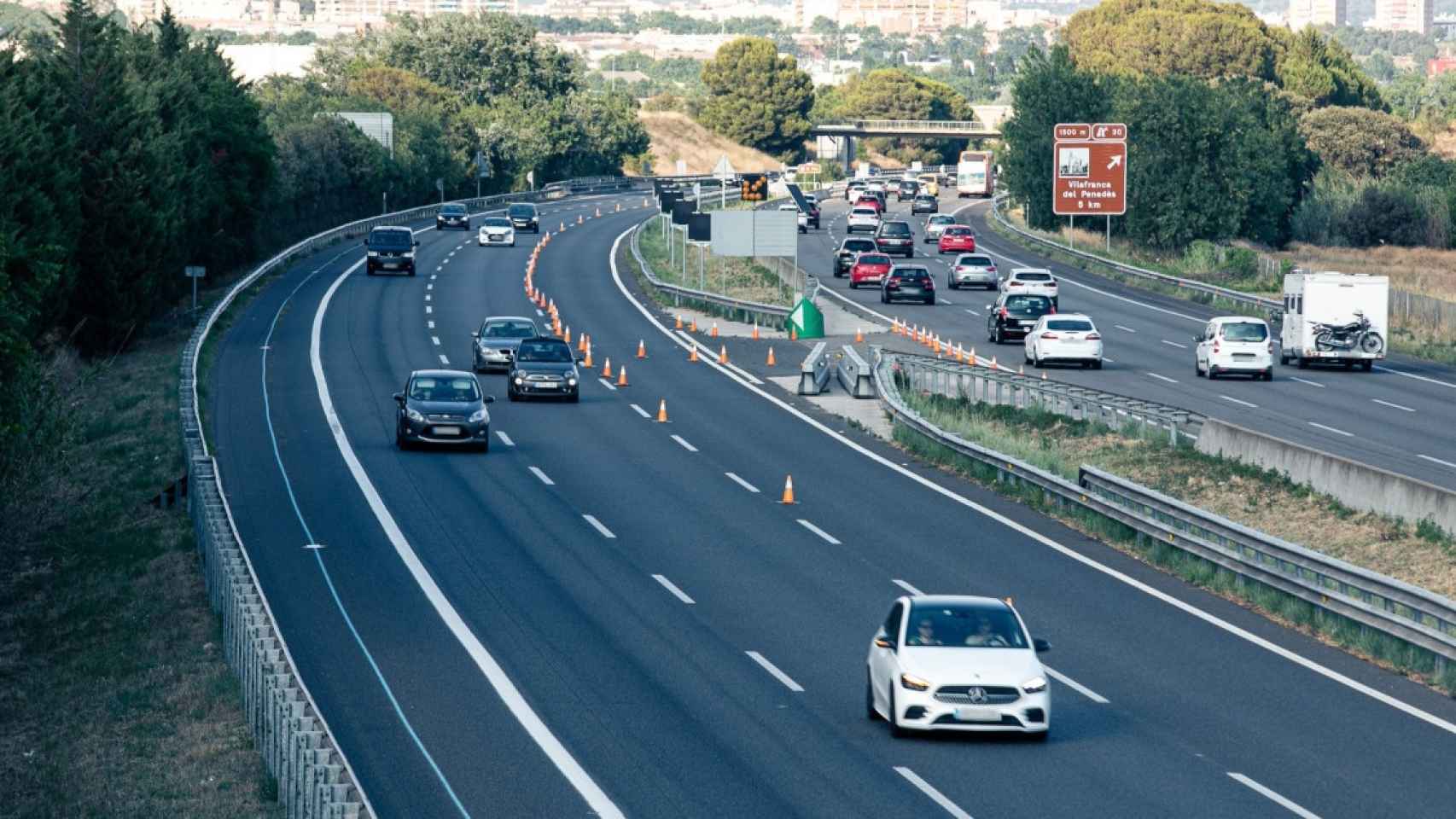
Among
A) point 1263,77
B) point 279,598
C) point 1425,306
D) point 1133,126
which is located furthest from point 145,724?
point 1263,77

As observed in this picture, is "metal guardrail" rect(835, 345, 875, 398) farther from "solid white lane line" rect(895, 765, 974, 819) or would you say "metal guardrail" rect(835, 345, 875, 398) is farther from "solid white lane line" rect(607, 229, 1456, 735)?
"solid white lane line" rect(895, 765, 974, 819)

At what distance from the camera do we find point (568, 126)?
165 metres

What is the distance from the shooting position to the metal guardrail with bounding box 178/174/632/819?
48.5 feet

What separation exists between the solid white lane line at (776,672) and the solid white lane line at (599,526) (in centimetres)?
819

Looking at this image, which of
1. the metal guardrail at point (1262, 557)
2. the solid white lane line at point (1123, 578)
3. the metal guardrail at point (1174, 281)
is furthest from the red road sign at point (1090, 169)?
the metal guardrail at point (1262, 557)

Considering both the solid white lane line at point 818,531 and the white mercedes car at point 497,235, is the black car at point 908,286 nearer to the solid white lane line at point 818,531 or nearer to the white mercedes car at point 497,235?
the white mercedes car at point 497,235

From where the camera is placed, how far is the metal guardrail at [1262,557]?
22.4m

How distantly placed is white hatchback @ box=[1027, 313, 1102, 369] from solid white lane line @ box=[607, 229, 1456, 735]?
8193 mm

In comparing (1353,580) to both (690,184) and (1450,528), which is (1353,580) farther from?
(690,184)

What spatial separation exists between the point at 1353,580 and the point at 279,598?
1330cm

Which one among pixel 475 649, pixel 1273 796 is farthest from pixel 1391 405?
pixel 1273 796

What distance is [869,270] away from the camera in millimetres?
80000

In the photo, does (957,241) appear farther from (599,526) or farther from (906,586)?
(906,586)

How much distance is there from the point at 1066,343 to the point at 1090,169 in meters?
30.8
